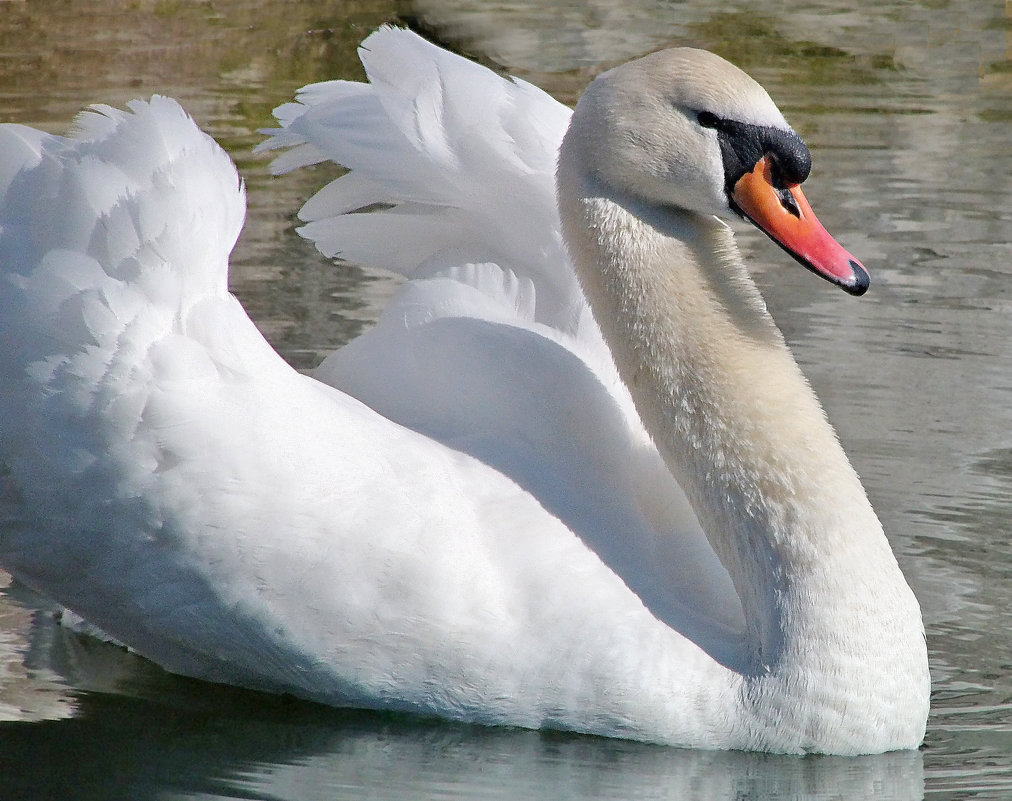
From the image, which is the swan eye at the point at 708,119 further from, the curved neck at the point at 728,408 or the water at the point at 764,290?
the water at the point at 764,290

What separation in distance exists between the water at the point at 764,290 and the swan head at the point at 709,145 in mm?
1208

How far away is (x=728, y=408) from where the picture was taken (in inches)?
169

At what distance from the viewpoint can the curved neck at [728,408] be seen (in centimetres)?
421

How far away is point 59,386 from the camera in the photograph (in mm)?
4176

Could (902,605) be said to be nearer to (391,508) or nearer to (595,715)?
(595,715)

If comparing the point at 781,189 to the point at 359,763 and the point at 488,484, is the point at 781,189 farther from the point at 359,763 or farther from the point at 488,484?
the point at 359,763

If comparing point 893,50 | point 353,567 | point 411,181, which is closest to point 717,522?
point 353,567

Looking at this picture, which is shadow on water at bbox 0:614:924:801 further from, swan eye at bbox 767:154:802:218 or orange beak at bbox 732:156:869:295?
swan eye at bbox 767:154:802:218

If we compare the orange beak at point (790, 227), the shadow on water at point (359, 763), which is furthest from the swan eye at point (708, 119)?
the shadow on water at point (359, 763)

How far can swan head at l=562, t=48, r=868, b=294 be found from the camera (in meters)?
4.13

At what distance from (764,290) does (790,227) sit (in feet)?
14.2

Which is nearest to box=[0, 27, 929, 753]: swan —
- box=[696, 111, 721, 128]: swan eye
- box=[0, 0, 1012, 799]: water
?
box=[696, 111, 721, 128]: swan eye

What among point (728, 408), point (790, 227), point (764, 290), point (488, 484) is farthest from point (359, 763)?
point (764, 290)

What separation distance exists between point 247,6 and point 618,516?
36.5ft
